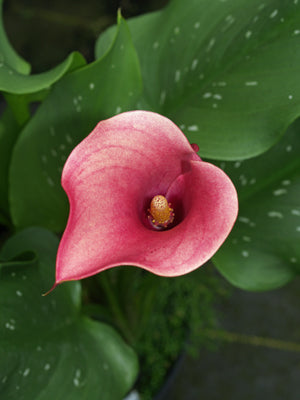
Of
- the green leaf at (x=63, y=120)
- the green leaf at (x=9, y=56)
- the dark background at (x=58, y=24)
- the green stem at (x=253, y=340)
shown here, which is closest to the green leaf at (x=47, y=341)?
the green leaf at (x=63, y=120)

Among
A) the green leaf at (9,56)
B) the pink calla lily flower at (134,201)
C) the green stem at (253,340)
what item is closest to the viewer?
the pink calla lily flower at (134,201)

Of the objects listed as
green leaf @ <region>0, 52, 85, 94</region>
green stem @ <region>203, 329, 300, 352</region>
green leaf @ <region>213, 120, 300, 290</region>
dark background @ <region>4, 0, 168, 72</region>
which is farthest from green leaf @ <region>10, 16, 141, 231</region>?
dark background @ <region>4, 0, 168, 72</region>

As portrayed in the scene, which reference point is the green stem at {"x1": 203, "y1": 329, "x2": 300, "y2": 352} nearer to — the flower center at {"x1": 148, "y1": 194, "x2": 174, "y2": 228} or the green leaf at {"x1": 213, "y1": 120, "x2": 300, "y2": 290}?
the green leaf at {"x1": 213, "y1": 120, "x2": 300, "y2": 290}

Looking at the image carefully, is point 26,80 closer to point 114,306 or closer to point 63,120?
point 63,120

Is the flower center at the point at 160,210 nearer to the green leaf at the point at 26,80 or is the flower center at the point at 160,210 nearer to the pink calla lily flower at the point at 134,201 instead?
the pink calla lily flower at the point at 134,201

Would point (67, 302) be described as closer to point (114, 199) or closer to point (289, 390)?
point (114, 199)

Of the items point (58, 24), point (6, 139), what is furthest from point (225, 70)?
point (58, 24)
